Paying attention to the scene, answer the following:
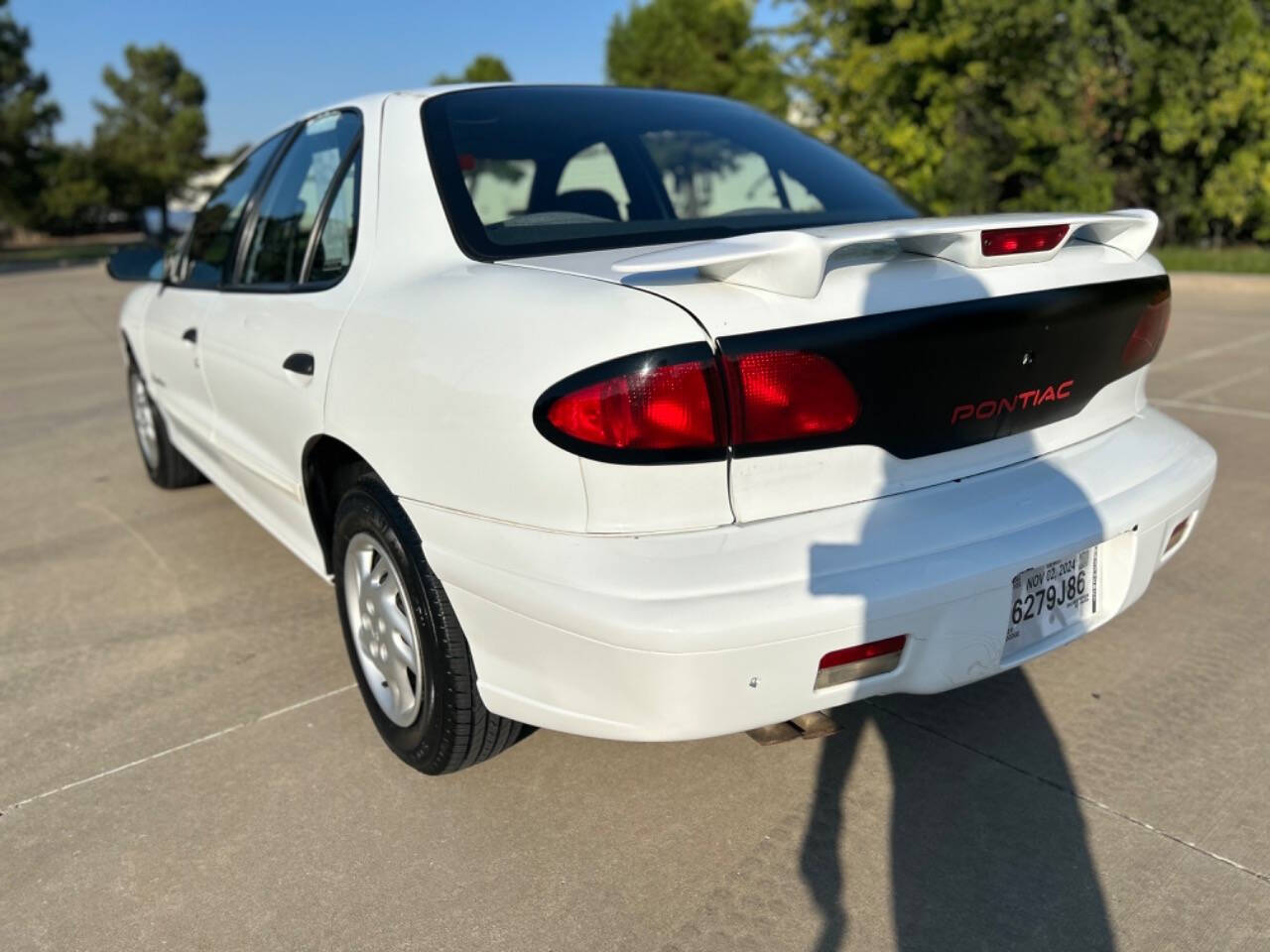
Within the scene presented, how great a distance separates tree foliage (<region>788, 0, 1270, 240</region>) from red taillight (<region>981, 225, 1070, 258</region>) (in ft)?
41.0

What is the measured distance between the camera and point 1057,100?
547 inches

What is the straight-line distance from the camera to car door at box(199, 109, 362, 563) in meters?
2.70

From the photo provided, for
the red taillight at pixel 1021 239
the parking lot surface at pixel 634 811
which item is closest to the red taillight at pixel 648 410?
the red taillight at pixel 1021 239

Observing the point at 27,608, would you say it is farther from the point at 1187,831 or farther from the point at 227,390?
the point at 1187,831

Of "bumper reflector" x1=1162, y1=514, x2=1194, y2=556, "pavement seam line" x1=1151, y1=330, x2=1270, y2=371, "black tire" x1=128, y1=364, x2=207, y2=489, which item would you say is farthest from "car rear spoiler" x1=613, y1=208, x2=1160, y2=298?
"pavement seam line" x1=1151, y1=330, x2=1270, y2=371

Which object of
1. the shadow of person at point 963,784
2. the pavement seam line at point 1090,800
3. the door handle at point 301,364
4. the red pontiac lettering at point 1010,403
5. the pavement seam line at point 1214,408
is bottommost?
the pavement seam line at point 1214,408

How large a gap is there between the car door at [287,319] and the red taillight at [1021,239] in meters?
1.45

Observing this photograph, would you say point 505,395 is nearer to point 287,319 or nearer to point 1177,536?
point 287,319

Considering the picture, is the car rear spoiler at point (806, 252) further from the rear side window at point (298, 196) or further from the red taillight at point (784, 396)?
the rear side window at point (298, 196)

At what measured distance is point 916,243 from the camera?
2109 millimetres

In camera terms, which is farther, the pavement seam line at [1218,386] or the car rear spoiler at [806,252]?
the pavement seam line at [1218,386]

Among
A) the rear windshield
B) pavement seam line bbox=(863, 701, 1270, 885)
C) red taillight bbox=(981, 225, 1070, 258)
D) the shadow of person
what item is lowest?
pavement seam line bbox=(863, 701, 1270, 885)

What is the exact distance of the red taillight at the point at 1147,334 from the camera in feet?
8.18

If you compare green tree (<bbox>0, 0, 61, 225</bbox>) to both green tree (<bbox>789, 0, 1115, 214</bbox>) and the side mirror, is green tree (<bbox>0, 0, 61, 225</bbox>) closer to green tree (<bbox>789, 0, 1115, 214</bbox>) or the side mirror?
green tree (<bbox>789, 0, 1115, 214</bbox>)
